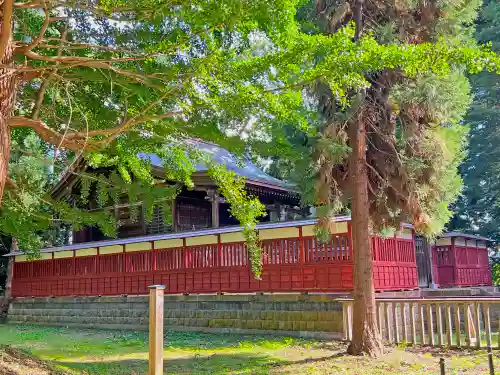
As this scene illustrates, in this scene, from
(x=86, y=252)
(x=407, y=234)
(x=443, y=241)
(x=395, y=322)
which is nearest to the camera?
(x=395, y=322)

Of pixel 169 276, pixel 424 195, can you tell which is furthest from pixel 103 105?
pixel 169 276

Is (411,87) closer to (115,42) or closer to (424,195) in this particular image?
(424,195)

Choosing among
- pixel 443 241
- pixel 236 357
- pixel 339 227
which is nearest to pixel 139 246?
pixel 339 227

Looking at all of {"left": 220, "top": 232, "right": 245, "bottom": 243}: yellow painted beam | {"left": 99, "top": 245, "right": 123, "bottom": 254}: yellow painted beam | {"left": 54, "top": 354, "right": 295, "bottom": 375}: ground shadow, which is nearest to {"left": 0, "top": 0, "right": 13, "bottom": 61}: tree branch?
{"left": 54, "top": 354, "right": 295, "bottom": 375}: ground shadow

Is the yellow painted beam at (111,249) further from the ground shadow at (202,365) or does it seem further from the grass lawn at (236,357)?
the ground shadow at (202,365)

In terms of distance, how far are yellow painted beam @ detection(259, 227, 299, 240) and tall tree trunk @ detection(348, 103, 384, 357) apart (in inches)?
145

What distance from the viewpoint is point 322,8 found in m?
9.80

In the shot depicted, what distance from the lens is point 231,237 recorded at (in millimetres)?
14078

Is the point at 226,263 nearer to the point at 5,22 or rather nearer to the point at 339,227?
the point at 339,227

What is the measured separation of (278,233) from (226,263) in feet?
6.50

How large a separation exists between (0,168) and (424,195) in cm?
750

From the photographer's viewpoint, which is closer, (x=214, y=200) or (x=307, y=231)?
(x=307, y=231)

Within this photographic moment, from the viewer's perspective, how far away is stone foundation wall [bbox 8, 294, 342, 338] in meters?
12.0

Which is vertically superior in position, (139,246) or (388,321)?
(139,246)
